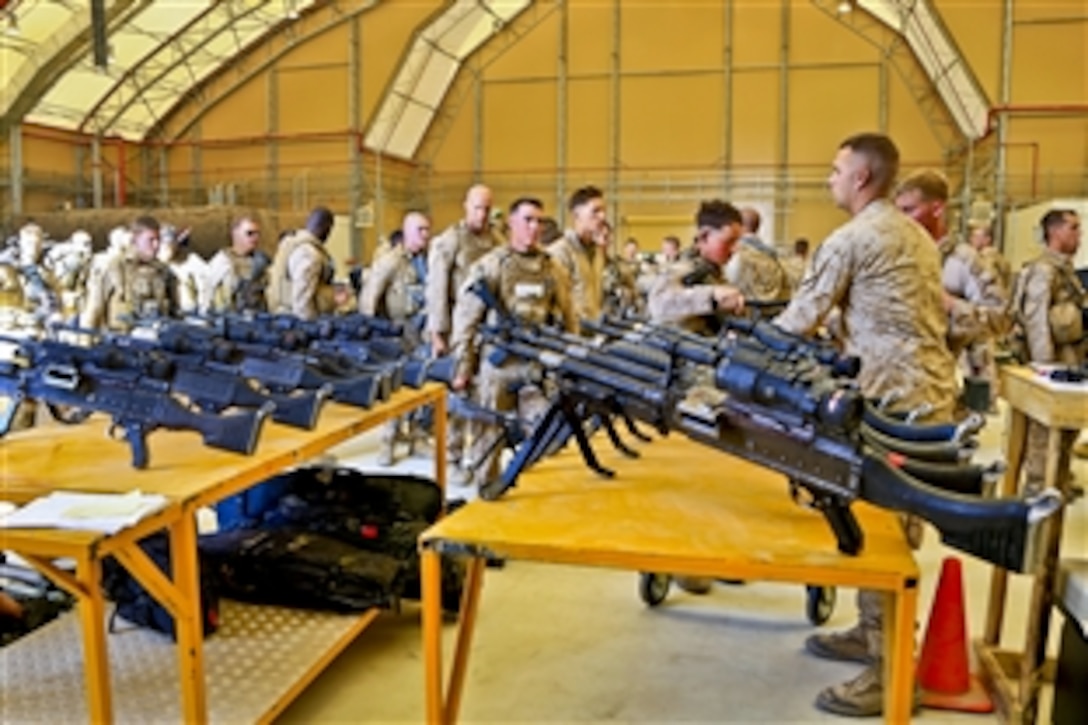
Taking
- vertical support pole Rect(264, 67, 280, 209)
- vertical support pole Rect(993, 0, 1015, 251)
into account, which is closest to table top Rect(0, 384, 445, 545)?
vertical support pole Rect(993, 0, 1015, 251)

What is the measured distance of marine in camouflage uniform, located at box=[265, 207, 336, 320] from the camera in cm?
518

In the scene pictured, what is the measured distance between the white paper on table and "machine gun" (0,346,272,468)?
0.31m

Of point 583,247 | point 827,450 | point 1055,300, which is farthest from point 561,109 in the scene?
point 827,450

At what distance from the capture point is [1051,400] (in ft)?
7.21

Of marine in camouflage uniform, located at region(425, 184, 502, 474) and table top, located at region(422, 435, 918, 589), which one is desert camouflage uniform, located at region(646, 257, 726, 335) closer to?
table top, located at region(422, 435, 918, 589)

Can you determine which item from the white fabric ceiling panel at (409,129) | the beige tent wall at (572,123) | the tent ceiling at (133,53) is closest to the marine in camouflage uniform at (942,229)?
the tent ceiling at (133,53)

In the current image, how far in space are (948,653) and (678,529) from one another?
133 cm

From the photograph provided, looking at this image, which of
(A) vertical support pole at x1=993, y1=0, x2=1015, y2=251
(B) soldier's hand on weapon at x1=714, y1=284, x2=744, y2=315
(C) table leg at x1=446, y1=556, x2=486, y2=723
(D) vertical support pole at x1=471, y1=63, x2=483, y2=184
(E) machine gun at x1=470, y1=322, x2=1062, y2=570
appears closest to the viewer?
(E) machine gun at x1=470, y1=322, x2=1062, y2=570

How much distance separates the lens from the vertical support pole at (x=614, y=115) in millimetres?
15523

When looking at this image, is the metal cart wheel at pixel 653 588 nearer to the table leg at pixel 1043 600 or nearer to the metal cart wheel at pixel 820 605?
the metal cart wheel at pixel 820 605

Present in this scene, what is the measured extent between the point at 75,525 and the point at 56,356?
2.76 ft

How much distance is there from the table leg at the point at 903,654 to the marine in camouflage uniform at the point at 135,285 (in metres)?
4.50

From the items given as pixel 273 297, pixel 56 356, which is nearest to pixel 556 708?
pixel 56 356

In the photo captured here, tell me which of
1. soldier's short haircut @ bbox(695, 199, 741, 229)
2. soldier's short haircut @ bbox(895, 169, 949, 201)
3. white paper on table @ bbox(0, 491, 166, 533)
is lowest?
white paper on table @ bbox(0, 491, 166, 533)
